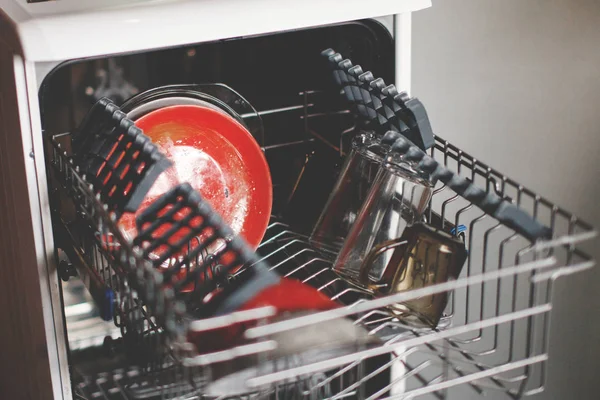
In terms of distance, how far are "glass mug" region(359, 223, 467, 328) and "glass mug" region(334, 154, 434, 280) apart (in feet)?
0.08

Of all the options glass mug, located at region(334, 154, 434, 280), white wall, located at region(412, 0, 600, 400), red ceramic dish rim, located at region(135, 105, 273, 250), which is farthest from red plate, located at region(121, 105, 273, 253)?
white wall, located at region(412, 0, 600, 400)

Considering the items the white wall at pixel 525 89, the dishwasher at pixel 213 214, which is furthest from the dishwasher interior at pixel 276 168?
the white wall at pixel 525 89

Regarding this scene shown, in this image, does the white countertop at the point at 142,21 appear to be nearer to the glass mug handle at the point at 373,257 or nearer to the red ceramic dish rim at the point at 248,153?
the red ceramic dish rim at the point at 248,153

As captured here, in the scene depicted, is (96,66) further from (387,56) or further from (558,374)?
(558,374)

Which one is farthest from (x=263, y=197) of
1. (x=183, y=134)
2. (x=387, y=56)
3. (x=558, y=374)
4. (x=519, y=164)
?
(x=558, y=374)

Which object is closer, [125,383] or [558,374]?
[125,383]

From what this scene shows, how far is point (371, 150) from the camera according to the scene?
1009 mm

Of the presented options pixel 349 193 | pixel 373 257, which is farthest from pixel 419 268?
pixel 349 193

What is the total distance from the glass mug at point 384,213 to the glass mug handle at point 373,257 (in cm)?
2

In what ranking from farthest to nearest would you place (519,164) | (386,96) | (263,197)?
(519,164), (263,197), (386,96)

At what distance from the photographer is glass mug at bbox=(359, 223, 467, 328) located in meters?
0.89

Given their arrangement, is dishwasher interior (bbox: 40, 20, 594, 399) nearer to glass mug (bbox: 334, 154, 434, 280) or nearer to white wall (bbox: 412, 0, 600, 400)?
glass mug (bbox: 334, 154, 434, 280)

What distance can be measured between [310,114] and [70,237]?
1.32ft

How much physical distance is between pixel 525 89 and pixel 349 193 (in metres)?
0.63
